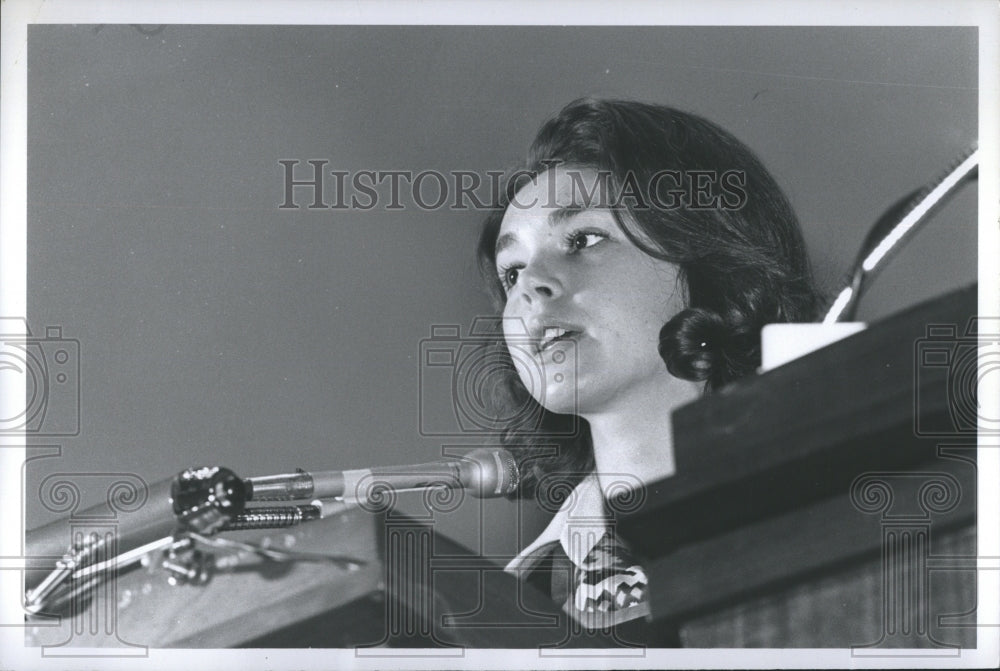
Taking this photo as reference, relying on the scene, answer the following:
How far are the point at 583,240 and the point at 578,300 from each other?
0.12m

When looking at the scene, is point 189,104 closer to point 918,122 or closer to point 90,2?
point 90,2

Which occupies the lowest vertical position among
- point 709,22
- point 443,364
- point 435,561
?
point 435,561

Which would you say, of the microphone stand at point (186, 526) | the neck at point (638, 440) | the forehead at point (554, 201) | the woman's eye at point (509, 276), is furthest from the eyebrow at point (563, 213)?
the microphone stand at point (186, 526)

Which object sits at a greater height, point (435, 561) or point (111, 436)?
point (111, 436)

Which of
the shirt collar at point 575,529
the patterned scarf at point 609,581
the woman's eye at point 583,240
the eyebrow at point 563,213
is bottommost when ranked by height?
the patterned scarf at point 609,581

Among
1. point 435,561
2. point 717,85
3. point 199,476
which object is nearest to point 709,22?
point 717,85

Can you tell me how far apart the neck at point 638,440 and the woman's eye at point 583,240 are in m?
0.31

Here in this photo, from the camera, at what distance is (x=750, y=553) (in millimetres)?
2135

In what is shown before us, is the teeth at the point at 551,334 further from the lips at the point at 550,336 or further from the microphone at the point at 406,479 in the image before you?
the microphone at the point at 406,479

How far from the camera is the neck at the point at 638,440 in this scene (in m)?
2.20

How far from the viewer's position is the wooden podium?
2.15m

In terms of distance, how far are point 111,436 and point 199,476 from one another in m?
0.20

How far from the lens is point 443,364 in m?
2.26

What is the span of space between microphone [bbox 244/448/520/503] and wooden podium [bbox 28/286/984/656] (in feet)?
0.19
